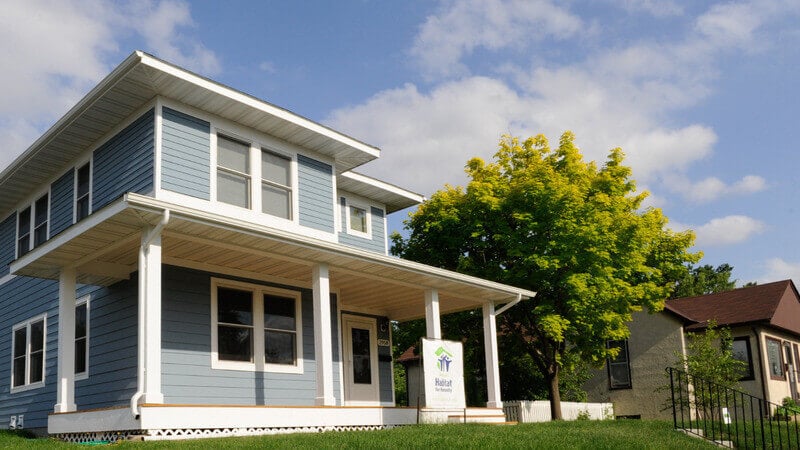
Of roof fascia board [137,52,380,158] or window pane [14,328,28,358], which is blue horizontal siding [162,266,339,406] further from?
window pane [14,328,28,358]

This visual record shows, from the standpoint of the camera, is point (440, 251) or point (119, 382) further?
point (440, 251)

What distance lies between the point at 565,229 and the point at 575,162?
107 inches

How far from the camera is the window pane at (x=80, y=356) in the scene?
14484 millimetres

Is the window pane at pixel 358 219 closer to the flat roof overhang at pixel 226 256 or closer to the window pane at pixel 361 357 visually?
the window pane at pixel 361 357

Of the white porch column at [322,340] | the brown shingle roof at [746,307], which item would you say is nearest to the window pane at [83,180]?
the white porch column at [322,340]

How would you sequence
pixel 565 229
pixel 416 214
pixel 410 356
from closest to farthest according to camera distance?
1. pixel 565 229
2. pixel 416 214
3. pixel 410 356

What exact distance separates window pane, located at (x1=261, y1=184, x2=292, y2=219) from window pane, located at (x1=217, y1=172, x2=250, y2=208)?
1.29 feet

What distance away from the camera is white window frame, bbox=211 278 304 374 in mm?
13641

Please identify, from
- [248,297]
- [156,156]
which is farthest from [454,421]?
[156,156]

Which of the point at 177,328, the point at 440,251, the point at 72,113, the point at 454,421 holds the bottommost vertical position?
the point at 454,421

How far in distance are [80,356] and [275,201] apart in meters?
4.80

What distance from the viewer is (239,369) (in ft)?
45.5

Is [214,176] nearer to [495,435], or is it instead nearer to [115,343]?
[115,343]

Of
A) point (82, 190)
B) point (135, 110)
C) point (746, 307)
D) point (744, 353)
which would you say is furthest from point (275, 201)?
point (746, 307)
